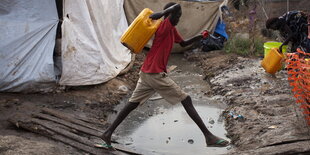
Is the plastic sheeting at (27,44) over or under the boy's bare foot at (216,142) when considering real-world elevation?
over

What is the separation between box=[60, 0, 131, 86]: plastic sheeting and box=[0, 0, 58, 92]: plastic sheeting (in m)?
0.25

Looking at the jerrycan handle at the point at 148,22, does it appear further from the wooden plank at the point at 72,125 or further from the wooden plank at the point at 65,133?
the wooden plank at the point at 72,125

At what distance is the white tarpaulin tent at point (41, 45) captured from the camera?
5.73 m

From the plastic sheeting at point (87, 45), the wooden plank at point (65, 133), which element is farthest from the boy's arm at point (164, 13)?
the plastic sheeting at point (87, 45)

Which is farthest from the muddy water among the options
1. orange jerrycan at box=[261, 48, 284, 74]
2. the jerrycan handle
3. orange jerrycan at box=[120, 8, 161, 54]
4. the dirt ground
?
the jerrycan handle

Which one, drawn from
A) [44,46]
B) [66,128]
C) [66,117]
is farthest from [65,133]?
[44,46]

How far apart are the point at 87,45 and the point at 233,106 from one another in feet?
8.05

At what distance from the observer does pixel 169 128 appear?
5008 millimetres

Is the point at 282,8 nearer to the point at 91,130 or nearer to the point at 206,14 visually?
the point at 206,14

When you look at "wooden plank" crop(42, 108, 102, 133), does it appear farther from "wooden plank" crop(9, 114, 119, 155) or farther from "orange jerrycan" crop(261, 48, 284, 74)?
"orange jerrycan" crop(261, 48, 284, 74)

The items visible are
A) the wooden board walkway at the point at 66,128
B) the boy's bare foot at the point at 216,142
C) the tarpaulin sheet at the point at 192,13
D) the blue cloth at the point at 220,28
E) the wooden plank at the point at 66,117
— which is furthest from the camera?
the blue cloth at the point at 220,28

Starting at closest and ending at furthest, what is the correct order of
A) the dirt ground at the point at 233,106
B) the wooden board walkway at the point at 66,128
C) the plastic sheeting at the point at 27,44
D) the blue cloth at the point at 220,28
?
the dirt ground at the point at 233,106
the wooden board walkway at the point at 66,128
the plastic sheeting at the point at 27,44
the blue cloth at the point at 220,28

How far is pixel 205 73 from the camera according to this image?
26.2 feet

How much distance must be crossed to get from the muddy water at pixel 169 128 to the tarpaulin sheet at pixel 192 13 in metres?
3.76
